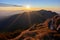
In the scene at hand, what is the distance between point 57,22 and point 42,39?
50 centimetres

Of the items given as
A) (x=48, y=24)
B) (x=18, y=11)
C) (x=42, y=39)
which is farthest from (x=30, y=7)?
(x=42, y=39)

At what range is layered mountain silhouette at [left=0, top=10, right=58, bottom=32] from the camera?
2975mm

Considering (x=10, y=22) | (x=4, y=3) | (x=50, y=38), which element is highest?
(x=4, y=3)

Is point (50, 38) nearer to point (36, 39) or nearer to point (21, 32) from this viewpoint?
point (36, 39)

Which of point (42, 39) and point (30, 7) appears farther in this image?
point (30, 7)

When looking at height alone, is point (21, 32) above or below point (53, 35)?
above

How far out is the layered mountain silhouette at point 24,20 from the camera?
9.76 feet

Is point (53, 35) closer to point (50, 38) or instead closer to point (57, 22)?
point (50, 38)

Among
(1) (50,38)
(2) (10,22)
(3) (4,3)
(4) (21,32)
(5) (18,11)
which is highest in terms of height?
(3) (4,3)

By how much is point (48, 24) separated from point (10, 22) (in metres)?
0.80

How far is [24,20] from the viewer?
3.03m

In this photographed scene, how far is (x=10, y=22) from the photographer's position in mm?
2988

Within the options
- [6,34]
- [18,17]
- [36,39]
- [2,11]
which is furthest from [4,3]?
[36,39]

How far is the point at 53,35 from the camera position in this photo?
2.97 m
